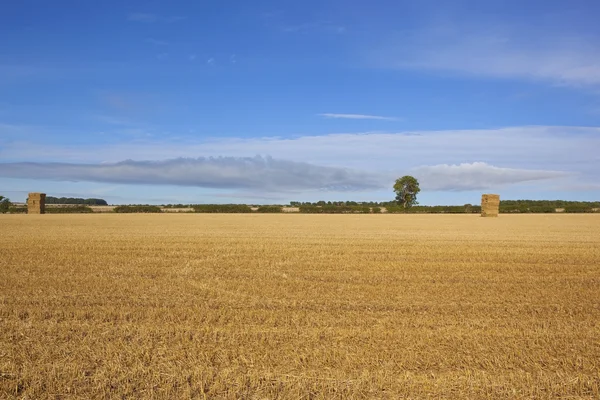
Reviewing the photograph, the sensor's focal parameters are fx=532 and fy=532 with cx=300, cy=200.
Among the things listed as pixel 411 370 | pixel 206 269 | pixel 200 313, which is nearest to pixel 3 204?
pixel 206 269

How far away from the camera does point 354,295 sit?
10008mm

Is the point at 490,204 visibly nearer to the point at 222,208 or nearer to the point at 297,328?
the point at 222,208

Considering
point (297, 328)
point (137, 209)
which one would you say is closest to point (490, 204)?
point (137, 209)

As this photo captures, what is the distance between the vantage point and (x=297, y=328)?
750cm

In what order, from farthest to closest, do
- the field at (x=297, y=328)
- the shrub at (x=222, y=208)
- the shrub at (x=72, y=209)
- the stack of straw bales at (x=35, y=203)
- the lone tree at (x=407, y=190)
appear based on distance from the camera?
the lone tree at (x=407, y=190), the shrub at (x=222, y=208), the shrub at (x=72, y=209), the stack of straw bales at (x=35, y=203), the field at (x=297, y=328)

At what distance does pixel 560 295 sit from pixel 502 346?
4.32 meters

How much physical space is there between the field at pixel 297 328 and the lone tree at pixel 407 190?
74.8 metres

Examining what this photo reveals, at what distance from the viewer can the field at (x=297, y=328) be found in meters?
5.55

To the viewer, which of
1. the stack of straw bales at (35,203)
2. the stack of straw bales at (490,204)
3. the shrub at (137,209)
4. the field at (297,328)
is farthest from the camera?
the shrub at (137,209)

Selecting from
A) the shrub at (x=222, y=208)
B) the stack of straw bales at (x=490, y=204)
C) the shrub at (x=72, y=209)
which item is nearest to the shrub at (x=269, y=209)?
the shrub at (x=222, y=208)

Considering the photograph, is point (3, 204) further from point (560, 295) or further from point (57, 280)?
point (560, 295)

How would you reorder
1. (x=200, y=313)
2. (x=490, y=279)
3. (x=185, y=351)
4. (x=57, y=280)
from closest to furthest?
(x=185, y=351)
(x=200, y=313)
(x=57, y=280)
(x=490, y=279)

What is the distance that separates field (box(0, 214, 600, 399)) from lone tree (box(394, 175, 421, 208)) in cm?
7484

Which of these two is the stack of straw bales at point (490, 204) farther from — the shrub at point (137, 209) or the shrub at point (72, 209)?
the shrub at point (72, 209)
